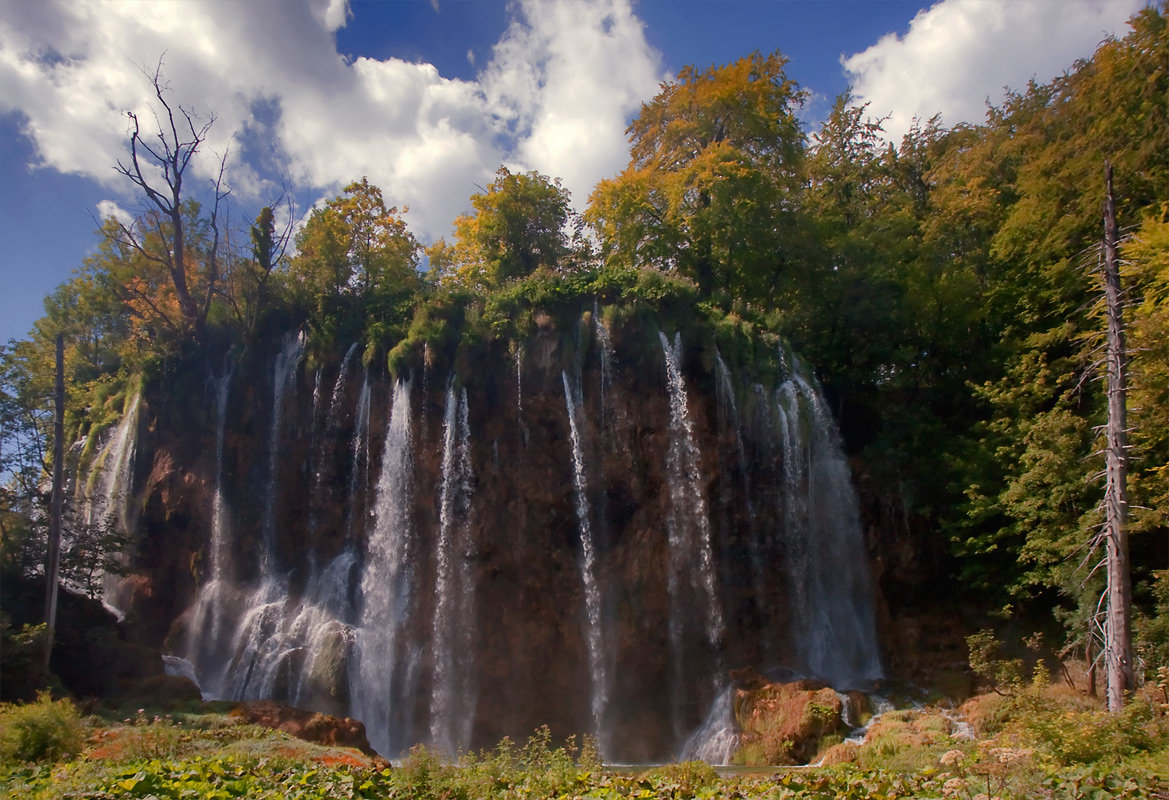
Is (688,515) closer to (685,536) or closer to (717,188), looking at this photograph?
(685,536)

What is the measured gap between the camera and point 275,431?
81.5ft

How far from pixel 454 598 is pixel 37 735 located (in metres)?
11.2

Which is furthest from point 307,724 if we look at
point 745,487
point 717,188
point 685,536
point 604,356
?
point 717,188

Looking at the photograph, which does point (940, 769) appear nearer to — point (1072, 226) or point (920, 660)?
point (920, 660)

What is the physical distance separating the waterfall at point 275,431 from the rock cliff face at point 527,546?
9 cm

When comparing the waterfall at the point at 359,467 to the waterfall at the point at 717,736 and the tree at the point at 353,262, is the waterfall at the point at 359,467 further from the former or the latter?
the waterfall at the point at 717,736

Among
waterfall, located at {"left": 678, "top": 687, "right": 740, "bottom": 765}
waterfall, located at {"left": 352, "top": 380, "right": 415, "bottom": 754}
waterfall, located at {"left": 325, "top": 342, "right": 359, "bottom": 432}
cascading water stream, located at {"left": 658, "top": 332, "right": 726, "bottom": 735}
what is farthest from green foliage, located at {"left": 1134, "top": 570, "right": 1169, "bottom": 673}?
waterfall, located at {"left": 325, "top": 342, "right": 359, "bottom": 432}

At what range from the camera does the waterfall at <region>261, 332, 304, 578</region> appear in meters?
23.4

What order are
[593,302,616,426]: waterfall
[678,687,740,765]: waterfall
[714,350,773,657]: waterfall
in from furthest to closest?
[593,302,616,426]: waterfall, [714,350,773,657]: waterfall, [678,687,740,765]: waterfall

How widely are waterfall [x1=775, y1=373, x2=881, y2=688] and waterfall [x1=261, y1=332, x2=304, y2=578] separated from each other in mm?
15997

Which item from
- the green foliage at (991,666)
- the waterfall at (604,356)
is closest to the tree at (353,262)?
the waterfall at (604,356)

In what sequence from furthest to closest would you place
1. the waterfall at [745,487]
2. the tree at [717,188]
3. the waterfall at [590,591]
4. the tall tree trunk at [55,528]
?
1. the tree at [717,188]
2. the waterfall at [745,487]
3. the waterfall at [590,591]
4. the tall tree trunk at [55,528]

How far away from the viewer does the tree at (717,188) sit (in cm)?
2609

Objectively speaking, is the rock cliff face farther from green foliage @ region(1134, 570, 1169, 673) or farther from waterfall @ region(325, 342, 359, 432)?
green foliage @ region(1134, 570, 1169, 673)
